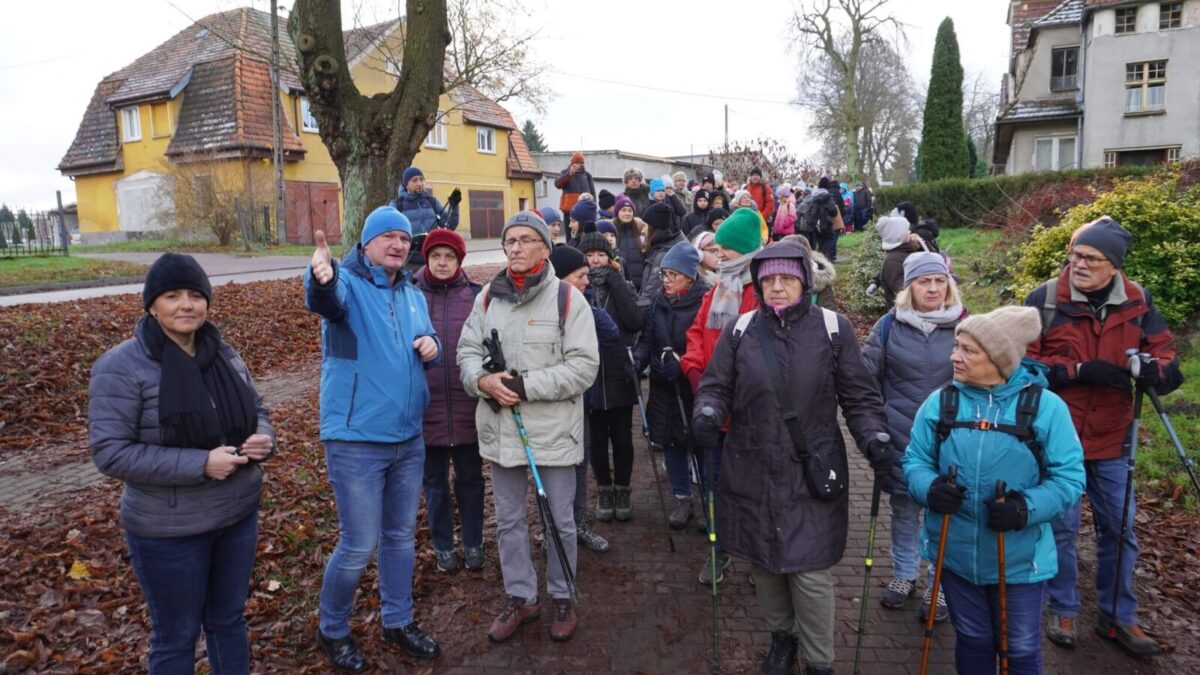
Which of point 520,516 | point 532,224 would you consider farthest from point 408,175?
point 520,516

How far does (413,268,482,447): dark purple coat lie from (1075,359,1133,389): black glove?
3.43 m

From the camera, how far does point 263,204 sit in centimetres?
2616

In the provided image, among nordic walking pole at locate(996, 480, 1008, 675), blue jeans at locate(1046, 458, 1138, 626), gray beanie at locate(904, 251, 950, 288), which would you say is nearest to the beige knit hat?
nordic walking pole at locate(996, 480, 1008, 675)

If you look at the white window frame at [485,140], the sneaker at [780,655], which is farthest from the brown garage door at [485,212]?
the sneaker at [780,655]

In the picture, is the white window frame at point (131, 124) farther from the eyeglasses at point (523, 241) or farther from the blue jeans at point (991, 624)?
the blue jeans at point (991, 624)

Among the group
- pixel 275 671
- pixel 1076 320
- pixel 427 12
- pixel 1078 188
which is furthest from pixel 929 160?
pixel 275 671

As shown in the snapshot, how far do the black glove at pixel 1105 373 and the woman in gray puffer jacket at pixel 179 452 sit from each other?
13.3 feet

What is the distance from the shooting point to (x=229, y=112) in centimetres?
2802

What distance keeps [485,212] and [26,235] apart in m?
21.1

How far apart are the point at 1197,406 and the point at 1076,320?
4365 mm

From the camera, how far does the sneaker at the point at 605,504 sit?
5.68 m

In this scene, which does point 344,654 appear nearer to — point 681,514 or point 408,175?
point 681,514

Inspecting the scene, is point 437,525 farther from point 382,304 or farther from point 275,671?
point 382,304

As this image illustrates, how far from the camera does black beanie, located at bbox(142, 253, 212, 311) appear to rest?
2.93 m
